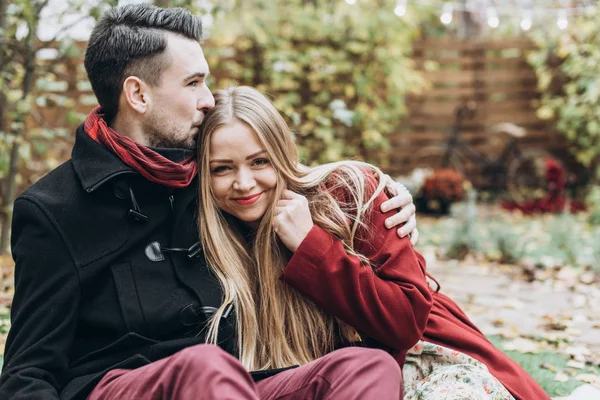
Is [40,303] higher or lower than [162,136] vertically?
lower

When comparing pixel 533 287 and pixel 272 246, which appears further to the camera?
pixel 533 287

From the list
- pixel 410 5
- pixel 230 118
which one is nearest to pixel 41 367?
pixel 230 118

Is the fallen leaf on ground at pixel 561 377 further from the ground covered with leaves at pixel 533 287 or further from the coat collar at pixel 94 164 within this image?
the coat collar at pixel 94 164

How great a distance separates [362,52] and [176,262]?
5844 mm

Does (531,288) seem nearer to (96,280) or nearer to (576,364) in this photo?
(576,364)

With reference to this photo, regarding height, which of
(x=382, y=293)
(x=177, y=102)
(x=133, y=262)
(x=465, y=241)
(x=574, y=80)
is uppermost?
(x=177, y=102)

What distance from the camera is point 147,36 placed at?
2.18 m

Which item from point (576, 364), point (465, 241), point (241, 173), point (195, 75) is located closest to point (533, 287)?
point (465, 241)

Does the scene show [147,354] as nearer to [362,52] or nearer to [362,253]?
[362,253]

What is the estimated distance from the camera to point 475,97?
9.53 meters

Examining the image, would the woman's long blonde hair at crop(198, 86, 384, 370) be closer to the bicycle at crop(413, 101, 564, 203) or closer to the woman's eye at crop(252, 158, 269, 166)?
the woman's eye at crop(252, 158, 269, 166)

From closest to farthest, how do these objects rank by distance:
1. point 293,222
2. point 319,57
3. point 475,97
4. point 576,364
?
1. point 293,222
2. point 576,364
3. point 319,57
4. point 475,97

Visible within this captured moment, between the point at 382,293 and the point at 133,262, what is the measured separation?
0.75 metres

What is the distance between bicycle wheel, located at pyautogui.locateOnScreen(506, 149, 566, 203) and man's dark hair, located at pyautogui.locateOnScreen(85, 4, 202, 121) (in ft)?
25.7
